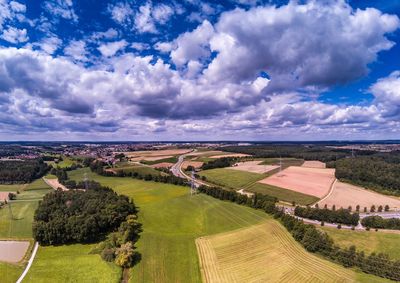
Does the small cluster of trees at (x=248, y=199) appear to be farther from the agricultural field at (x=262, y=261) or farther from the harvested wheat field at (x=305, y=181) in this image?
the harvested wheat field at (x=305, y=181)

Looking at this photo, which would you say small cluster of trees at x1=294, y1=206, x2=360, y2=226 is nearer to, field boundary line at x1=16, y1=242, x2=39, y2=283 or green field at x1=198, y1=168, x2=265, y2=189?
green field at x1=198, y1=168, x2=265, y2=189

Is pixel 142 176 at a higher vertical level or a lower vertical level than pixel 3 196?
higher

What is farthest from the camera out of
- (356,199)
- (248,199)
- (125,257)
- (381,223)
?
(356,199)

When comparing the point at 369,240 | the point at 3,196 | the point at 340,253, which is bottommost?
the point at 369,240

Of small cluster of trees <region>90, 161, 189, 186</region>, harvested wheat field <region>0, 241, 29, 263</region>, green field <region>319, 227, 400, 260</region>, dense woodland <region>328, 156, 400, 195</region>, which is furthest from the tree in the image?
dense woodland <region>328, 156, 400, 195</region>

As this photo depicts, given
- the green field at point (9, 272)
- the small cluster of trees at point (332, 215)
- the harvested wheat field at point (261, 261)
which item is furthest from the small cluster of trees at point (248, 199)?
the green field at point (9, 272)

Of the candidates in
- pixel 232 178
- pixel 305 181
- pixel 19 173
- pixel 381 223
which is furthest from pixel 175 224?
pixel 19 173

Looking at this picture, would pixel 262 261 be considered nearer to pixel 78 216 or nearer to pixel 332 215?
pixel 332 215
